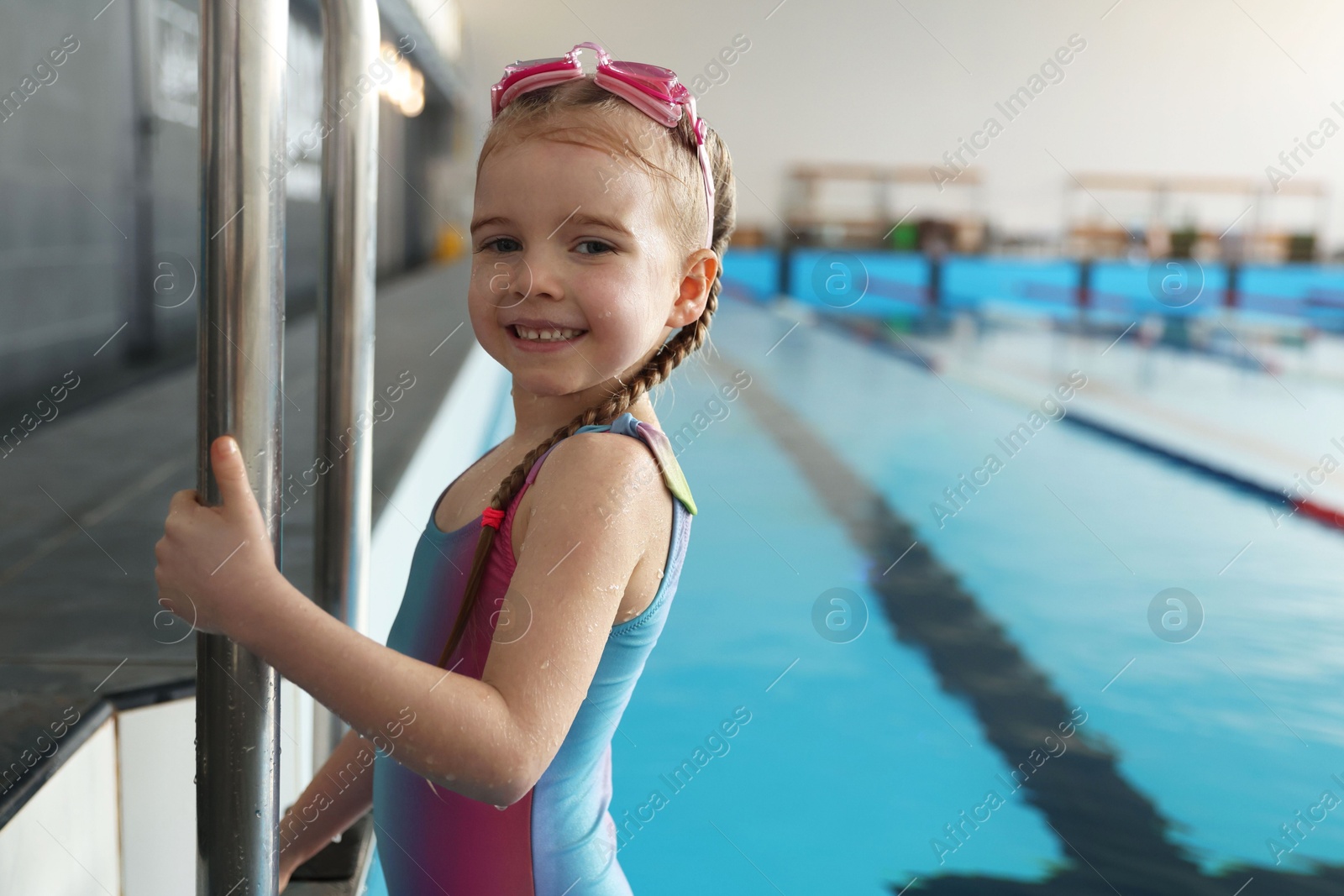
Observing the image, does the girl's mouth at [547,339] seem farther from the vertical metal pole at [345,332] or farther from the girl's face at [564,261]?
the vertical metal pole at [345,332]

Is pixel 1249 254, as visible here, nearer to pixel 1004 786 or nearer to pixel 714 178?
pixel 1004 786

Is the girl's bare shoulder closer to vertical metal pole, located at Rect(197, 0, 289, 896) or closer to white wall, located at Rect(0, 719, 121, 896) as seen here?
vertical metal pole, located at Rect(197, 0, 289, 896)

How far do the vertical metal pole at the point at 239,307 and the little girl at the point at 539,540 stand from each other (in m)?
0.02

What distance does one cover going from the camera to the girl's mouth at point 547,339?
57 cm

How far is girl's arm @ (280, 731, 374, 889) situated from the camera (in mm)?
731

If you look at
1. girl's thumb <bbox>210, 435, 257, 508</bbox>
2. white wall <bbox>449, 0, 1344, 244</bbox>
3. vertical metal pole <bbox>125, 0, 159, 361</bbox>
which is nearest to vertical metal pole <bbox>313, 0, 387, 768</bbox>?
girl's thumb <bbox>210, 435, 257, 508</bbox>

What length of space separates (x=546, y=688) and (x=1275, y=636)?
2.45 m

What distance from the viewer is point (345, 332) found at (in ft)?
2.52

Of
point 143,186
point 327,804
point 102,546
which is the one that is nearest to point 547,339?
point 327,804

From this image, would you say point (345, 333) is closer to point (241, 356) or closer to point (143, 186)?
point (241, 356)

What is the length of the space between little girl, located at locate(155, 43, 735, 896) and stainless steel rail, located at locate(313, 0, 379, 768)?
14 cm

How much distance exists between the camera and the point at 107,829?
72 centimetres

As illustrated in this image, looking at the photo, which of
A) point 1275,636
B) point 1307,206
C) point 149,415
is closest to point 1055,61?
point 1307,206

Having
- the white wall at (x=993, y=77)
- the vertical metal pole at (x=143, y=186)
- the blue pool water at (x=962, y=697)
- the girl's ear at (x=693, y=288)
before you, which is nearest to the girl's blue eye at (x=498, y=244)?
the girl's ear at (x=693, y=288)
